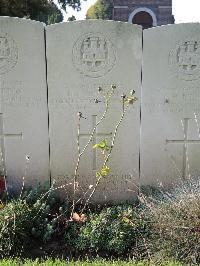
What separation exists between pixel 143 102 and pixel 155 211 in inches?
60.7

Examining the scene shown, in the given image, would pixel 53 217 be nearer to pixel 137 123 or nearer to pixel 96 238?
pixel 96 238

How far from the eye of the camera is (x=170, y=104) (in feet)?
15.9

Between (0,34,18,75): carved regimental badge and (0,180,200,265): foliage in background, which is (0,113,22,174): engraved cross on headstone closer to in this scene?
(0,34,18,75): carved regimental badge

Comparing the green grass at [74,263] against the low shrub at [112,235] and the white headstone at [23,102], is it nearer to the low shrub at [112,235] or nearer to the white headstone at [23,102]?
the low shrub at [112,235]

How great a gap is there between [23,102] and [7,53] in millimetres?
610

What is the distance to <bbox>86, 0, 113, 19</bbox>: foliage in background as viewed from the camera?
46781 mm

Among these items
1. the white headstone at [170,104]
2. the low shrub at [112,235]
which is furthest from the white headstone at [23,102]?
the white headstone at [170,104]

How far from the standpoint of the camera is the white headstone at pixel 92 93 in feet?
15.2

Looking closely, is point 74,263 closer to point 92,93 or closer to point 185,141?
point 92,93

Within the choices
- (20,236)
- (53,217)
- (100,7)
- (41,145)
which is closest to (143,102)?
(41,145)

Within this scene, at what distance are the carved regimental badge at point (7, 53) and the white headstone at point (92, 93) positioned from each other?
0.42 meters

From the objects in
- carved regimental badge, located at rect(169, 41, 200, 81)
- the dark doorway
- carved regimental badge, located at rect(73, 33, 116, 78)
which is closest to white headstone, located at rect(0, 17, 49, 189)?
carved regimental badge, located at rect(73, 33, 116, 78)

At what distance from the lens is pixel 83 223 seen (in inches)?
160

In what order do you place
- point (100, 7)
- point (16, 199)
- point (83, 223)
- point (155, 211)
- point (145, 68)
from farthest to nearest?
point (100, 7) < point (145, 68) < point (16, 199) < point (83, 223) < point (155, 211)
